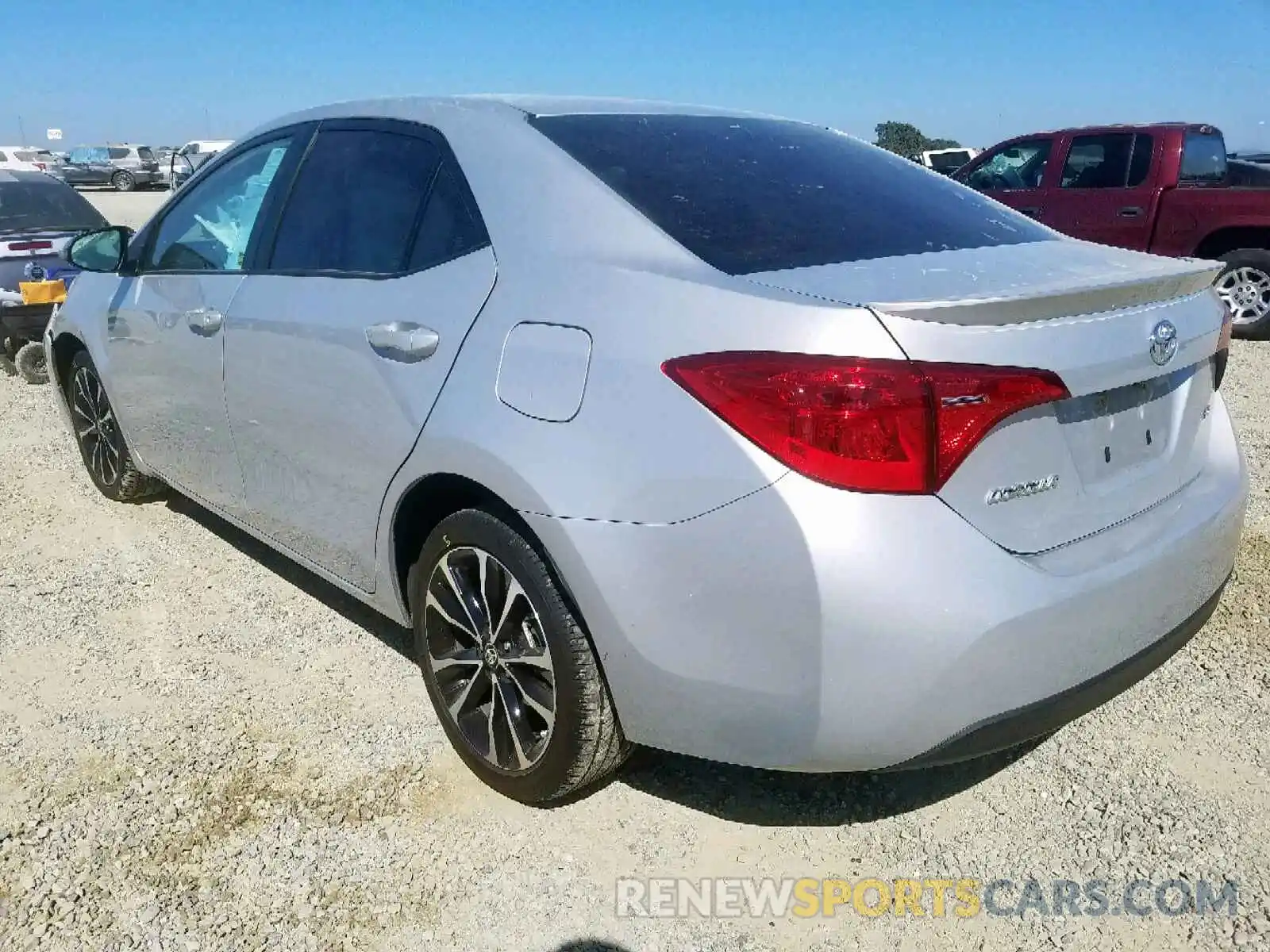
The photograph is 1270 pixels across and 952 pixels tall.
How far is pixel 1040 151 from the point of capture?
9570mm

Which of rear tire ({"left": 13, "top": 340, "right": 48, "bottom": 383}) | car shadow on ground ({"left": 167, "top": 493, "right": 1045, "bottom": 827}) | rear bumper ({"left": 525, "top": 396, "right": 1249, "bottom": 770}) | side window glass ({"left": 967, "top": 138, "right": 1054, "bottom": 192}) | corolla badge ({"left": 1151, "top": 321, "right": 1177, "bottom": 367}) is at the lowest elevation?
rear tire ({"left": 13, "top": 340, "right": 48, "bottom": 383})

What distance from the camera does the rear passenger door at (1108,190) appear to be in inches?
349

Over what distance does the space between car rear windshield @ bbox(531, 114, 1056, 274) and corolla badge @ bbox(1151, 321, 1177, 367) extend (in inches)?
18.1

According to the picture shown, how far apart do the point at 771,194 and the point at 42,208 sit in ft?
25.6

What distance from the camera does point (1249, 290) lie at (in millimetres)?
8484

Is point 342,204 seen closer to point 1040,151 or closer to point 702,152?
point 702,152

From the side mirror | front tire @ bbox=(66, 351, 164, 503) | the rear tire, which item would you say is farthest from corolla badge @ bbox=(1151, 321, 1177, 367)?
the rear tire

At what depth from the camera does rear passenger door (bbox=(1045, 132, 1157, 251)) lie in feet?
29.1

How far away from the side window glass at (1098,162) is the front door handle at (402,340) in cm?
825

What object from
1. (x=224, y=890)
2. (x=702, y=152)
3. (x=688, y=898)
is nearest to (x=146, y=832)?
Result: (x=224, y=890)

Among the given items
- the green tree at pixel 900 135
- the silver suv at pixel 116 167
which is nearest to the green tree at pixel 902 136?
the green tree at pixel 900 135

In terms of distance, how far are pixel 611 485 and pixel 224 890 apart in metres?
1.27

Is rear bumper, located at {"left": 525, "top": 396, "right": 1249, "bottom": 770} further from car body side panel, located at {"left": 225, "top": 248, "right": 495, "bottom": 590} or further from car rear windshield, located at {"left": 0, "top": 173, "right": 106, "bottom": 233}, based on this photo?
car rear windshield, located at {"left": 0, "top": 173, "right": 106, "bottom": 233}

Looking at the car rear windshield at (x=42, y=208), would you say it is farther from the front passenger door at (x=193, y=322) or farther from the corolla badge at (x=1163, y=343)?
the corolla badge at (x=1163, y=343)
